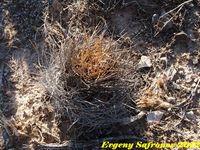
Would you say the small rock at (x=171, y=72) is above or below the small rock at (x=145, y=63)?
below

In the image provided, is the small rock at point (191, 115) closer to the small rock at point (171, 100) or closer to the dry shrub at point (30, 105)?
the small rock at point (171, 100)

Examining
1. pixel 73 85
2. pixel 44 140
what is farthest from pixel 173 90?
pixel 44 140

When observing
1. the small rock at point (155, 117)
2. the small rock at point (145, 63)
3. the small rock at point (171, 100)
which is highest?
the small rock at point (145, 63)

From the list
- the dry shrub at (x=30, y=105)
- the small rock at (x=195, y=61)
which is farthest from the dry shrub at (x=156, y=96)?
the dry shrub at (x=30, y=105)

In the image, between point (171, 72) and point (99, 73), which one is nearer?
point (99, 73)

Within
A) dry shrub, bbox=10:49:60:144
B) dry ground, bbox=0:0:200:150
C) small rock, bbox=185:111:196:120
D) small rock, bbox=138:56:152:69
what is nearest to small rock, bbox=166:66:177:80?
dry ground, bbox=0:0:200:150

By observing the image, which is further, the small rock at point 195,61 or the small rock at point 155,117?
the small rock at point 195,61

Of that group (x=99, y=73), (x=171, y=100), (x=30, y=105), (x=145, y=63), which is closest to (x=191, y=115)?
(x=171, y=100)

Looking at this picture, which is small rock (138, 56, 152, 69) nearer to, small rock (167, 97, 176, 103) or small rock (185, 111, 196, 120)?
small rock (167, 97, 176, 103)

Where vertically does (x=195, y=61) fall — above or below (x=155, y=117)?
above

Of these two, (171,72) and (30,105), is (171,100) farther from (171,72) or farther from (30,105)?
(30,105)
